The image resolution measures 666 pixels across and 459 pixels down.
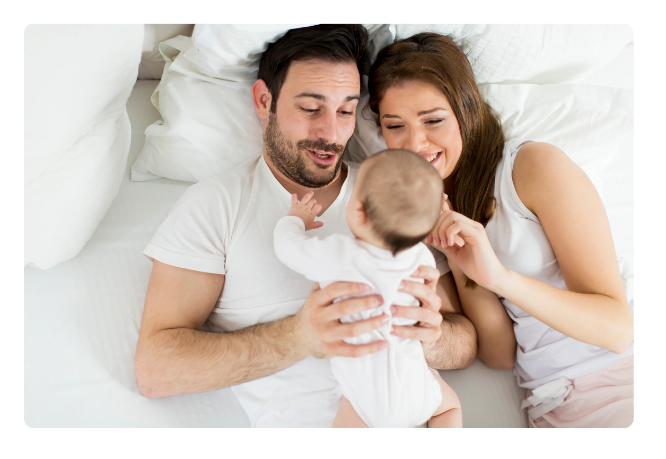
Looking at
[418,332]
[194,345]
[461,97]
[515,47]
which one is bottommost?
[194,345]

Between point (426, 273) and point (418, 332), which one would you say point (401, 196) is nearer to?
point (426, 273)

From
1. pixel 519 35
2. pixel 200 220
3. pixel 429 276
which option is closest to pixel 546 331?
pixel 429 276

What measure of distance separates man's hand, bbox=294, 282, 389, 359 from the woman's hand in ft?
1.08

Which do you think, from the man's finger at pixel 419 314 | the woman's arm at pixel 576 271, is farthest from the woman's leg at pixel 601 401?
the man's finger at pixel 419 314

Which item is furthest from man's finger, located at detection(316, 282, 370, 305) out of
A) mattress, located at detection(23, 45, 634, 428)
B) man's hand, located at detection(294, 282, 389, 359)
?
mattress, located at detection(23, 45, 634, 428)

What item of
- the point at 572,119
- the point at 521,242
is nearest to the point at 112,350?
the point at 521,242

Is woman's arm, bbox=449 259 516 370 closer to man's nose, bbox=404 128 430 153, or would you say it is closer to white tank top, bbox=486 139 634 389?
→ white tank top, bbox=486 139 634 389

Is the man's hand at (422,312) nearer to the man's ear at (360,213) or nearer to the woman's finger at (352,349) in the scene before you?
the woman's finger at (352,349)

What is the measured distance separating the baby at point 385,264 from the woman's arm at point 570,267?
0.94 feet

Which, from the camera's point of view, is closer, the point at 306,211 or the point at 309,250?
the point at 309,250

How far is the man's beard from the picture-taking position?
5.71 feet

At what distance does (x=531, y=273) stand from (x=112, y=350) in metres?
1.63

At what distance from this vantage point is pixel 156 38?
2010mm

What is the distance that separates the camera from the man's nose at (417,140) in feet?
5.61
